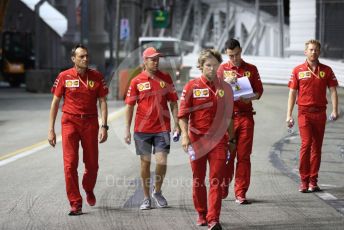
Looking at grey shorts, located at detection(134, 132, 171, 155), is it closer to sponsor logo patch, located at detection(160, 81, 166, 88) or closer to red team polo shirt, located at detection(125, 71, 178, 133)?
red team polo shirt, located at detection(125, 71, 178, 133)

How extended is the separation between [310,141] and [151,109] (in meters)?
2.38

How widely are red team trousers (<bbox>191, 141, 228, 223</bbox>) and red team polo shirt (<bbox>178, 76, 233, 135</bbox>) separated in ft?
0.77

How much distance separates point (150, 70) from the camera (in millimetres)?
10023

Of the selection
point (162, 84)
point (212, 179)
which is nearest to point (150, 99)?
point (162, 84)

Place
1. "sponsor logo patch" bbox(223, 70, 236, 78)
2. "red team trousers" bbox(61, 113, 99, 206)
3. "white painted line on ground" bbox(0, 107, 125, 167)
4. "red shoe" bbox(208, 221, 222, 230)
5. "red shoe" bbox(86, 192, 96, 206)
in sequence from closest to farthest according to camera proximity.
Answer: "red shoe" bbox(208, 221, 222, 230)
"red team trousers" bbox(61, 113, 99, 206)
"red shoe" bbox(86, 192, 96, 206)
"sponsor logo patch" bbox(223, 70, 236, 78)
"white painted line on ground" bbox(0, 107, 125, 167)

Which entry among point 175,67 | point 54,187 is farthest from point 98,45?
point 54,187

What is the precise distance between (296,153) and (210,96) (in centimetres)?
704

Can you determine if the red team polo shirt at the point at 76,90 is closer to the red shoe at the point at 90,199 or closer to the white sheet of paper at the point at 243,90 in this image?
the red shoe at the point at 90,199

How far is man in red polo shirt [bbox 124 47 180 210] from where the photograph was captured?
10047 millimetres

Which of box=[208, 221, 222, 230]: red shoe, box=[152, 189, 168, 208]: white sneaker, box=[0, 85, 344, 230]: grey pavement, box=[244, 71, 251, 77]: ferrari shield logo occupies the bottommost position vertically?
box=[0, 85, 344, 230]: grey pavement

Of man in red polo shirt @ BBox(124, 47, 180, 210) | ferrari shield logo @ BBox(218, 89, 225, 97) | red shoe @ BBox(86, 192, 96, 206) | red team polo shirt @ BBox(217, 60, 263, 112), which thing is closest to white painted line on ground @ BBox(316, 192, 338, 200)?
red team polo shirt @ BBox(217, 60, 263, 112)

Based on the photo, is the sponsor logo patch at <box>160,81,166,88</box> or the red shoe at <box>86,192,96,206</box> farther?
the red shoe at <box>86,192,96,206</box>

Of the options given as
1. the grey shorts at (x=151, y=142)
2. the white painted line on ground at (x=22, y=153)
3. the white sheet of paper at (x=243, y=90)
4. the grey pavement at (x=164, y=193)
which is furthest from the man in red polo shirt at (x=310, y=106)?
the white painted line on ground at (x=22, y=153)

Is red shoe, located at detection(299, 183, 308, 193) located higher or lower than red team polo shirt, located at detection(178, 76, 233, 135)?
lower
